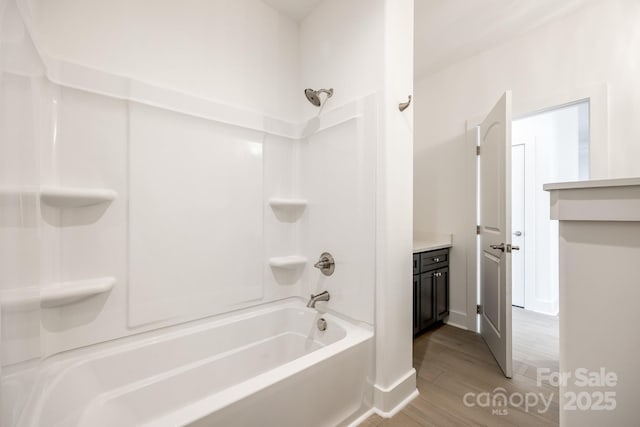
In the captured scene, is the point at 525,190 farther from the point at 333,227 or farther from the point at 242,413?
the point at 242,413

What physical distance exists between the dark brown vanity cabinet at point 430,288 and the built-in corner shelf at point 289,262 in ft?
3.29

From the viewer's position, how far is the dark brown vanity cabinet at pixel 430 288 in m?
2.24

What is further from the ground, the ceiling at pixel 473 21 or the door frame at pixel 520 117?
the ceiling at pixel 473 21

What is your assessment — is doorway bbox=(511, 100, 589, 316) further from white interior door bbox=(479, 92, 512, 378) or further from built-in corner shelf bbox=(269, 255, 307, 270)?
built-in corner shelf bbox=(269, 255, 307, 270)

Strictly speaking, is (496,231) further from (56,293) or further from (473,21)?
(56,293)

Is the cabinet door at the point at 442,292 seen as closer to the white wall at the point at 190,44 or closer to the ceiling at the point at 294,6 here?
the white wall at the point at 190,44

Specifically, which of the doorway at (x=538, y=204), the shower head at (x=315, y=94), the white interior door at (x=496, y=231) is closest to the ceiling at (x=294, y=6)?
the shower head at (x=315, y=94)

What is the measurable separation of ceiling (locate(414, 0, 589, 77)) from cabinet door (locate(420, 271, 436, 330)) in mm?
2192

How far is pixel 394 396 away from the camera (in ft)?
4.86

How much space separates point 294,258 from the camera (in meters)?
1.98

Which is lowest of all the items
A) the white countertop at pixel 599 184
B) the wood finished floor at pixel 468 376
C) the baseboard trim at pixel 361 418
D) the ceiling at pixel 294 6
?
the wood finished floor at pixel 468 376

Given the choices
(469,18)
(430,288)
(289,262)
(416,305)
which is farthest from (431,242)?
(469,18)

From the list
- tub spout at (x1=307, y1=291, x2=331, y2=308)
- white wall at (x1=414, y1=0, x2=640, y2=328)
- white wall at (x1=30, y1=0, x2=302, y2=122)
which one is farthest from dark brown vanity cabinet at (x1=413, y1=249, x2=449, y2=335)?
white wall at (x1=30, y1=0, x2=302, y2=122)

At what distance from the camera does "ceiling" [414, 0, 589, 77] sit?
1.94 meters
